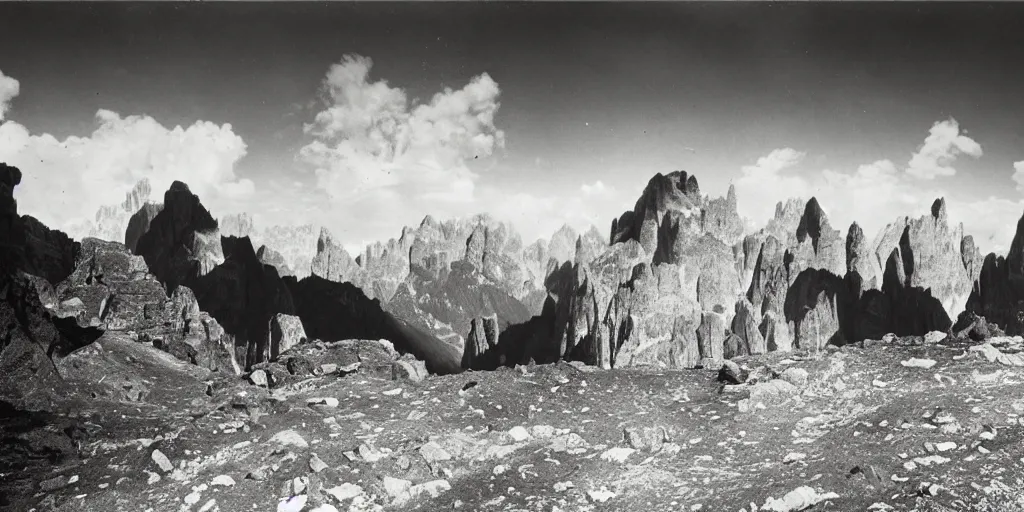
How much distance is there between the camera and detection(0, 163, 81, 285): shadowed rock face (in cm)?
4056

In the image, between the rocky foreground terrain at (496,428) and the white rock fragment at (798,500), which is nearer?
the white rock fragment at (798,500)

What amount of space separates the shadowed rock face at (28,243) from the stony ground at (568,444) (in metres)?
38.2

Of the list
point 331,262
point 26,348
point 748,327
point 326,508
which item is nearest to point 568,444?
point 326,508

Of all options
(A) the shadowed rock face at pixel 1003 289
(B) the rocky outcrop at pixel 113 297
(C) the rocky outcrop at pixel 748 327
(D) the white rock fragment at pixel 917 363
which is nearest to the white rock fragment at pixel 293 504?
(D) the white rock fragment at pixel 917 363

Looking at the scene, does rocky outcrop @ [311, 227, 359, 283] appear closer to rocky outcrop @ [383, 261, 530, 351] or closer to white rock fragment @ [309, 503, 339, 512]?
rocky outcrop @ [383, 261, 530, 351]

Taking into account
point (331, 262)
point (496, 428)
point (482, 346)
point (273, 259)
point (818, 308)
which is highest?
point (331, 262)

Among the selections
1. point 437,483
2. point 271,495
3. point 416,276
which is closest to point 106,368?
point 271,495

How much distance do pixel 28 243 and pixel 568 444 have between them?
51973 millimetres

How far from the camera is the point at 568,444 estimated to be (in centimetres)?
937

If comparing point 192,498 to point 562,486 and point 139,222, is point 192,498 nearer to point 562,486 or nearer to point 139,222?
point 562,486

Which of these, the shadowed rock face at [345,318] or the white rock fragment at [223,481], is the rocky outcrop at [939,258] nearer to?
the shadowed rock face at [345,318]

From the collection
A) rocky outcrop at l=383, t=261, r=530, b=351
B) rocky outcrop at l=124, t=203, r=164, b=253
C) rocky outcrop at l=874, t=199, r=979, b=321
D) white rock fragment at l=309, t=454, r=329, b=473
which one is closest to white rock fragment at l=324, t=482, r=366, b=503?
white rock fragment at l=309, t=454, r=329, b=473

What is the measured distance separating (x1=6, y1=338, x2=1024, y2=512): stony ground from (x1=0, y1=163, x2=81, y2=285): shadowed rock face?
3825 cm

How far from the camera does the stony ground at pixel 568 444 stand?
7.49 m
